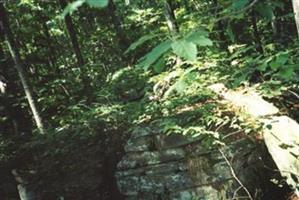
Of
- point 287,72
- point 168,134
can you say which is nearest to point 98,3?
point 287,72

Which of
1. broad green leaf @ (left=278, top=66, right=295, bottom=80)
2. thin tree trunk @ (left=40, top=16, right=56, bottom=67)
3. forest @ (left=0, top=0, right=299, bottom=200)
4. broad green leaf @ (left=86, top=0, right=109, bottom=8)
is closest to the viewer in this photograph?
broad green leaf @ (left=86, top=0, right=109, bottom=8)

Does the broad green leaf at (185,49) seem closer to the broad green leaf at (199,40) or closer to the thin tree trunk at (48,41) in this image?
the broad green leaf at (199,40)

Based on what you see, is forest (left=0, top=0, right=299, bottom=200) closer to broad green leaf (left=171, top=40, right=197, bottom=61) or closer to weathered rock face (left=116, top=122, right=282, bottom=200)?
weathered rock face (left=116, top=122, right=282, bottom=200)

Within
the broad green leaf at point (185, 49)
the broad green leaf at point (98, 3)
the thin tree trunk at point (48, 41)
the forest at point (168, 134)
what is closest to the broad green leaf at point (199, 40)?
the broad green leaf at point (185, 49)

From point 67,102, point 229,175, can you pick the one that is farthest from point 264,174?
point 67,102

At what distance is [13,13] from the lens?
14.1m

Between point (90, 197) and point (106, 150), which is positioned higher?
point (106, 150)

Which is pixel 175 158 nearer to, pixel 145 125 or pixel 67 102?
pixel 145 125

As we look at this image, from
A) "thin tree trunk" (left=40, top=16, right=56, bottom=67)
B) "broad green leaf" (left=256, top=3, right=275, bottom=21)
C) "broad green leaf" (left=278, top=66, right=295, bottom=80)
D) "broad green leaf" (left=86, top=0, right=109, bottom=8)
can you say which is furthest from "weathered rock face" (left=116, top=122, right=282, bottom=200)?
"thin tree trunk" (left=40, top=16, right=56, bottom=67)

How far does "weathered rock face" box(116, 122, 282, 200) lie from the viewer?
242 inches

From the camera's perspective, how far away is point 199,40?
4.62 feet

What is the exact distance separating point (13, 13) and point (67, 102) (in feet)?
15.0

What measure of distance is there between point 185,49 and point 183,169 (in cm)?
541

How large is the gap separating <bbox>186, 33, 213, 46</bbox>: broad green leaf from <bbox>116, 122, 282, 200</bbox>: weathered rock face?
490cm
